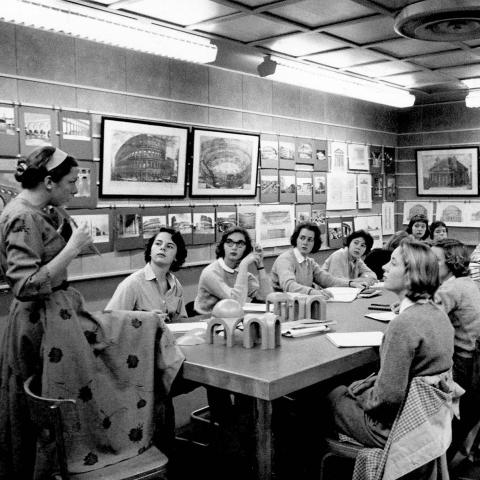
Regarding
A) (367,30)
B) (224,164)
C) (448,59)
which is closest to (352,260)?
(224,164)

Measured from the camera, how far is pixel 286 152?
22.7ft

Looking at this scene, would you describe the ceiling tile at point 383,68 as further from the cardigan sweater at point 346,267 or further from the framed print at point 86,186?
the framed print at point 86,186

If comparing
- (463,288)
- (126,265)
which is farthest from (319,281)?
(463,288)

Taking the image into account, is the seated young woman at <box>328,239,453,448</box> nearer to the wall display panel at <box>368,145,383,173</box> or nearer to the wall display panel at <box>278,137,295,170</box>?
the wall display panel at <box>278,137,295,170</box>

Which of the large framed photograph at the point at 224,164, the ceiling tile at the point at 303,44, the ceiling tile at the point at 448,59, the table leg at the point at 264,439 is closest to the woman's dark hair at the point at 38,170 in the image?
the table leg at the point at 264,439

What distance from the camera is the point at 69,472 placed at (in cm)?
224

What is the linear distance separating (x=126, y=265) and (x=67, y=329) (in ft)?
9.51

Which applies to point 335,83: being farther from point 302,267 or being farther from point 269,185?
point 302,267

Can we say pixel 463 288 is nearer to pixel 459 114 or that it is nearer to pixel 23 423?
pixel 23 423

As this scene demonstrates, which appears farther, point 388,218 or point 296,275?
point 388,218

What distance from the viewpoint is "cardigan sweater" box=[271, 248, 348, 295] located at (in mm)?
5094

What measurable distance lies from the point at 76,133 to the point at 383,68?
3.42 m

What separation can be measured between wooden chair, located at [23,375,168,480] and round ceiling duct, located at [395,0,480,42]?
3225 millimetres

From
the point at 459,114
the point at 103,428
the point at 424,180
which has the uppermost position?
the point at 459,114
